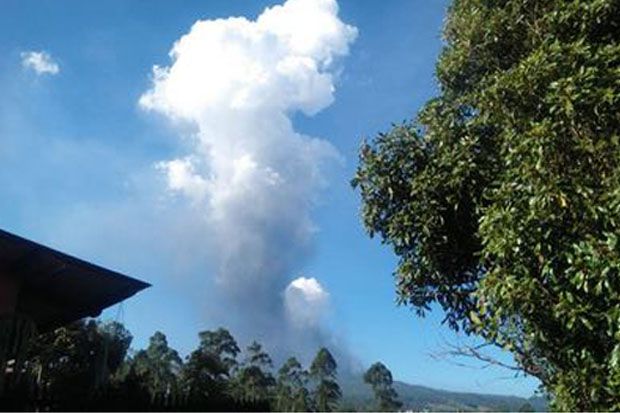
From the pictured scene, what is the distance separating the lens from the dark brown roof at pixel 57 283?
329 inches

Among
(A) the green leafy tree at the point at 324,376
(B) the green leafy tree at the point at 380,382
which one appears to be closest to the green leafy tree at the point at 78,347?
(A) the green leafy tree at the point at 324,376

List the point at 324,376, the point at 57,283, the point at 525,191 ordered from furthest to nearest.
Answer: the point at 324,376 → the point at 57,283 → the point at 525,191

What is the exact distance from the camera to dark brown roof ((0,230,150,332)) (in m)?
8.36

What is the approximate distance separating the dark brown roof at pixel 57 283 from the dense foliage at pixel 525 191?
407 centimetres

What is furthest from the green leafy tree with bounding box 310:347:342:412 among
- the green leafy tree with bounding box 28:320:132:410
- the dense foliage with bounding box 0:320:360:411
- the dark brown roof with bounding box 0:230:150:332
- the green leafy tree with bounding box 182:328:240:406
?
the dark brown roof with bounding box 0:230:150:332

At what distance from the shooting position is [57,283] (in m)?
→ 10.1

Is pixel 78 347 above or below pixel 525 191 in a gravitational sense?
above

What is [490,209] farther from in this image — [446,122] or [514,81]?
[446,122]

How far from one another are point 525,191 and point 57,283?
24.3 ft

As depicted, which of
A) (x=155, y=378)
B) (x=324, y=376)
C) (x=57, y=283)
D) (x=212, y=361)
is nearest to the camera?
(x=57, y=283)

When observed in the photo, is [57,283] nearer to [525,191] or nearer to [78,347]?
[525,191]

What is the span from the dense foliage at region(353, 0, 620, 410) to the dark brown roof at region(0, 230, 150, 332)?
13.3 ft

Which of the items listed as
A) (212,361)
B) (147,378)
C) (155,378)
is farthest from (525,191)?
(212,361)

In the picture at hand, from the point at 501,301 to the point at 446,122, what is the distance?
2834 millimetres
